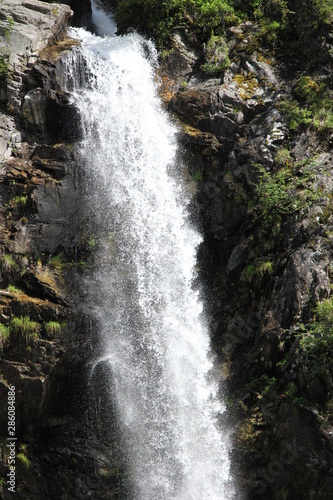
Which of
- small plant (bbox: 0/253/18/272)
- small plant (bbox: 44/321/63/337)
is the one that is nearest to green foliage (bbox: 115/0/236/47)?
small plant (bbox: 0/253/18/272)

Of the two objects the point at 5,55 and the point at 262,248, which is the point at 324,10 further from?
the point at 5,55

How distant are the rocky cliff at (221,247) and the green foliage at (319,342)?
3cm

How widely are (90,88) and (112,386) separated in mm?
7751

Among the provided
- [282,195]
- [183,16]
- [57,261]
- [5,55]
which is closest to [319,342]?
[282,195]

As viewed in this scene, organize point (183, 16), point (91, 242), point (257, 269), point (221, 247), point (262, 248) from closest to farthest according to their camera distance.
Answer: point (257, 269), point (262, 248), point (91, 242), point (221, 247), point (183, 16)

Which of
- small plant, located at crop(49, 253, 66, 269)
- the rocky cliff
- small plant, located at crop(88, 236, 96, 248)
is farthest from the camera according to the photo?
small plant, located at crop(88, 236, 96, 248)

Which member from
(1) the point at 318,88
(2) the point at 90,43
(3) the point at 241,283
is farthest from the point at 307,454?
(2) the point at 90,43

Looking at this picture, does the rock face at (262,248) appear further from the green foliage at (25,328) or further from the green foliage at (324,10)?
the green foliage at (25,328)

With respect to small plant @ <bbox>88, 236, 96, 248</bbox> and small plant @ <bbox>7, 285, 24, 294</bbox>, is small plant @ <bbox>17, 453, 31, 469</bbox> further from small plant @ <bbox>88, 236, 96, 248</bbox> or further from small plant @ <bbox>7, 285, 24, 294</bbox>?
small plant @ <bbox>88, 236, 96, 248</bbox>

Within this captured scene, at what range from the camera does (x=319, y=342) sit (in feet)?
26.7

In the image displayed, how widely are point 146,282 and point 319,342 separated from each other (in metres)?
4.12

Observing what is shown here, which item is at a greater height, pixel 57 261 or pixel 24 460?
pixel 57 261

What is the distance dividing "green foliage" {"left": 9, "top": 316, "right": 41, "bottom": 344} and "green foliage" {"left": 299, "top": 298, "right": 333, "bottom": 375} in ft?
Result: 16.9

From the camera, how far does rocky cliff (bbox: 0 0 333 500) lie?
859cm
